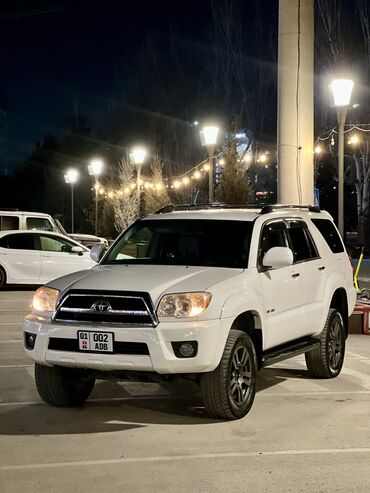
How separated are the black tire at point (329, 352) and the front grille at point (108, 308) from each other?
2.73 m

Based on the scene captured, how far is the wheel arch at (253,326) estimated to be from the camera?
7039 mm

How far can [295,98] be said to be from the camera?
1476cm

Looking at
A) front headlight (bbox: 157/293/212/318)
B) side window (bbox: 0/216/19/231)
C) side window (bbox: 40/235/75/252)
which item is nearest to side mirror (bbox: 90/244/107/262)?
front headlight (bbox: 157/293/212/318)

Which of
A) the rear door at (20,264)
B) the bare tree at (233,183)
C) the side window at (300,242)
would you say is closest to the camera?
the side window at (300,242)

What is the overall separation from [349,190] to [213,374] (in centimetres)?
5314

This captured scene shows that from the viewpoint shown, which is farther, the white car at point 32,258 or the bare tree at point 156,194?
the bare tree at point 156,194

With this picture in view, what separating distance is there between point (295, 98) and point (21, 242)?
782 centimetres

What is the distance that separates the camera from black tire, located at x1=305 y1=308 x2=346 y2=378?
8.48 meters

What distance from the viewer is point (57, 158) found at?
81500 mm

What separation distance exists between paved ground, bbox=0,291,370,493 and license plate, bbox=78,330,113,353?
0.67 metres

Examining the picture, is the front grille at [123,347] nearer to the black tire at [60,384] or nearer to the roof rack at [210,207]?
the black tire at [60,384]

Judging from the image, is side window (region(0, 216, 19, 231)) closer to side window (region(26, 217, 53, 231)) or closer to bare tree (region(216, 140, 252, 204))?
side window (region(26, 217, 53, 231))

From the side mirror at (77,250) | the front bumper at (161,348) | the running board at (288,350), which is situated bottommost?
the running board at (288,350)

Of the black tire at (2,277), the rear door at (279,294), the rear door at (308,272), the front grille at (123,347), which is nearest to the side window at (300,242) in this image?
the rear door at (308,272)
